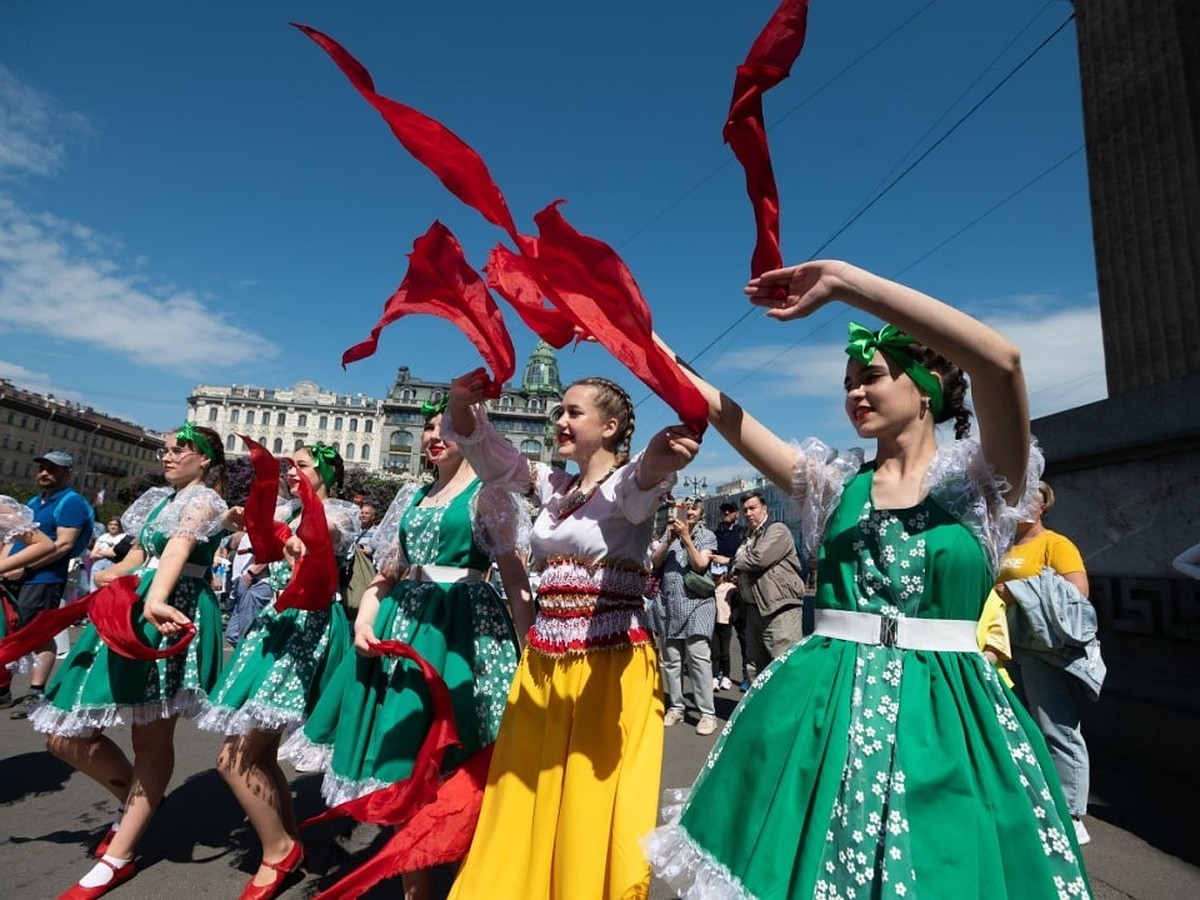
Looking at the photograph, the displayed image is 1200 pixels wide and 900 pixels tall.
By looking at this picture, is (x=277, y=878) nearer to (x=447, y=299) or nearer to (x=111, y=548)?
(x=447, y=299)

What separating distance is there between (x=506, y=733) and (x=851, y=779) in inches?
48.2

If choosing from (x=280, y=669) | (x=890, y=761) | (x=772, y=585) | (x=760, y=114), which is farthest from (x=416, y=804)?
(x=772, y=585)

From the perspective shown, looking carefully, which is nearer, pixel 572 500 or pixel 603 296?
pixel 603 296

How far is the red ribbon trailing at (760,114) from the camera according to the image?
5.14 feet

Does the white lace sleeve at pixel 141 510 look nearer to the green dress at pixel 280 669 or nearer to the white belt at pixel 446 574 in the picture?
the green dress at pixel 280 669

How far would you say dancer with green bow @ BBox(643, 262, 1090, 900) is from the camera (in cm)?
133

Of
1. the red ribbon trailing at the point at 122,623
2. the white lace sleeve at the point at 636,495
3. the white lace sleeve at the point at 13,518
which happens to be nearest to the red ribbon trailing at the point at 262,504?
the red ribbon trailing at the point at 122,623

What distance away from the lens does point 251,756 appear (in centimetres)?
298

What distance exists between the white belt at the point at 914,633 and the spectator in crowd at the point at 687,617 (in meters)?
4.30

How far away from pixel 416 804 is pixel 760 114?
2.30 m

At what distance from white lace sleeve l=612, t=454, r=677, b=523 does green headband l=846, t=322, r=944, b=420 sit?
71 cm

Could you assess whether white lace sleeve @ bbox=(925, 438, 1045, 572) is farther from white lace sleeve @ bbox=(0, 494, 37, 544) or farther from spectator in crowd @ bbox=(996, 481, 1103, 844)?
white lace sleeve @ bbox=(0, 494, 37, 544)

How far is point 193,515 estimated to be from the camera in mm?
3305

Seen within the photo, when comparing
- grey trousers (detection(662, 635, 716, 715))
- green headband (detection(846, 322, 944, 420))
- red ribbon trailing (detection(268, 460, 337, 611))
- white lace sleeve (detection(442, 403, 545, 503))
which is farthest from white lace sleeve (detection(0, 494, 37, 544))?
green headband (detection(846, 322, 944, 420))
